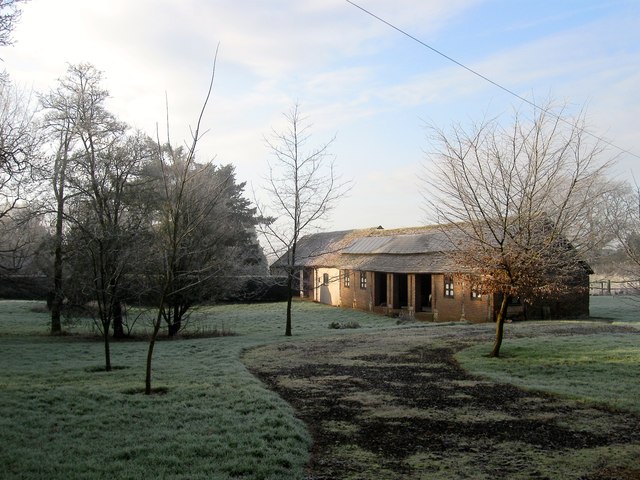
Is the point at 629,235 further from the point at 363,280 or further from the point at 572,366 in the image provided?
the point at 363,280

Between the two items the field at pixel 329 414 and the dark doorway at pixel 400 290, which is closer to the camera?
the field at pixel 329 414

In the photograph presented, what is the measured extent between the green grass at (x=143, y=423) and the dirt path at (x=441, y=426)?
2.01 ft

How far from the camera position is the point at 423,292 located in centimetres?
3325

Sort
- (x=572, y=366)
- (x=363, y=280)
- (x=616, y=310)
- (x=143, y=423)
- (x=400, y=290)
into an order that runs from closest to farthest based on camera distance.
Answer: (x=143, y=423) → (x=572, y=366) → (x=616, y=310) → (x=400, y=290) → (x=363, y=280)

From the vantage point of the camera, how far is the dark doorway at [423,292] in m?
31.9

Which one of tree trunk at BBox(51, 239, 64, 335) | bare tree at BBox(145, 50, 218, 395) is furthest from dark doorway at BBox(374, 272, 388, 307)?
tree trunk at BBox(51, 239, 64, 335)

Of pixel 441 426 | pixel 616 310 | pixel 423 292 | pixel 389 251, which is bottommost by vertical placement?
pixel 616 310

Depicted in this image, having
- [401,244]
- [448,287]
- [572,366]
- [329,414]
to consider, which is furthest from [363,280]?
[329,414]

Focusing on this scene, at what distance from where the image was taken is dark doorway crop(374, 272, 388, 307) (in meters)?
36.0

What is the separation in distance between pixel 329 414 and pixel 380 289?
27.8 metres

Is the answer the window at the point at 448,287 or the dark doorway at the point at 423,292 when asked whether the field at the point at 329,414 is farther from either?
the dark doorway at the point at 423,292

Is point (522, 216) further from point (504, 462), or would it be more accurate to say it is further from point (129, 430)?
point (129, 430)

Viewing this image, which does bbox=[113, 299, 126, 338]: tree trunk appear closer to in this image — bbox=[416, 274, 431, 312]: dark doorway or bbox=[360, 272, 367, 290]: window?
bbox=[416, 274, 431, 312]: dark doorway

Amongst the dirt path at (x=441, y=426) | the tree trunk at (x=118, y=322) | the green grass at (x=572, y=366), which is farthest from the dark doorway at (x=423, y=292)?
the dirt path at (x=441, y=426)
